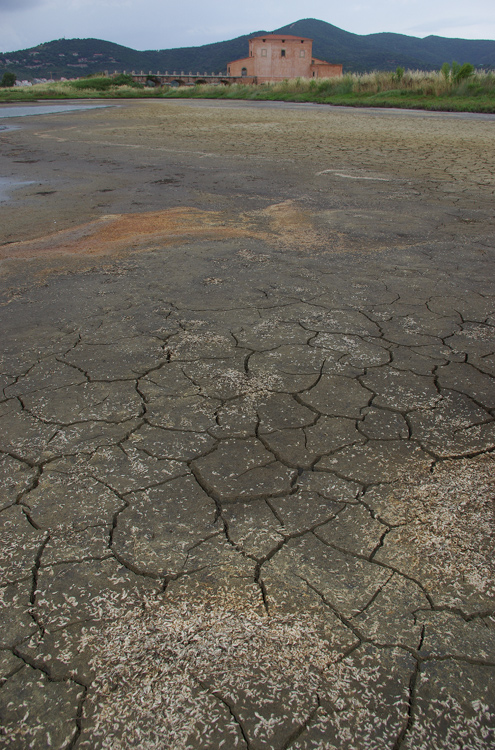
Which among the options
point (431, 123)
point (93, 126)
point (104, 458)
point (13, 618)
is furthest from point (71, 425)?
point (93, 126)

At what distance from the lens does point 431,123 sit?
1426 centimetres

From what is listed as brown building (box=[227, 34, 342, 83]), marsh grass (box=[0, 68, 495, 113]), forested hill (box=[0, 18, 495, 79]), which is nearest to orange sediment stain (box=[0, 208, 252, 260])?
marsh grass (box=[0, 68, 495, 113])

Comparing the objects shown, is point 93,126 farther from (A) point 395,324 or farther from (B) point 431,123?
(A) point 395,324

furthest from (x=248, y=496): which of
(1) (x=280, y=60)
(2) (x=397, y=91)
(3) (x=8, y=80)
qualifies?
(1) (x=280, y=60)

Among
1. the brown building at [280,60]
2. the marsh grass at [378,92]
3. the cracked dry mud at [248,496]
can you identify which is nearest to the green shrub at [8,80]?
the marsh grass at [378,92]

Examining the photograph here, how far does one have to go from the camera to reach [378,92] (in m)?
23.5

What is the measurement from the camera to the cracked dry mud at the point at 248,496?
1236 mm

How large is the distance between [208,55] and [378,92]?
13087 cm

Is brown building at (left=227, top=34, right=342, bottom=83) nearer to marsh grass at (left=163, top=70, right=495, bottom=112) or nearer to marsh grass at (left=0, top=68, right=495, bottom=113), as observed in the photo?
marsh grass at (left=0, top=68, right=495, bottom=113)

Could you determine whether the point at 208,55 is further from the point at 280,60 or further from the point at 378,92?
the point at 378,92

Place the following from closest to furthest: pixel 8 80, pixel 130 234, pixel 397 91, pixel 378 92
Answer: pixel 130 234
pixel 397 91
pixel 378 92
pixel 8 80

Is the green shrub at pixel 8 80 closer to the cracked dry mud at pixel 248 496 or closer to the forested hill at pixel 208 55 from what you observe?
the forested hill at pixel 208 55

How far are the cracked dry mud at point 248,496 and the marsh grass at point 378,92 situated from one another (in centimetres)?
1816

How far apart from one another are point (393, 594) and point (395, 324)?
6.97 ft
